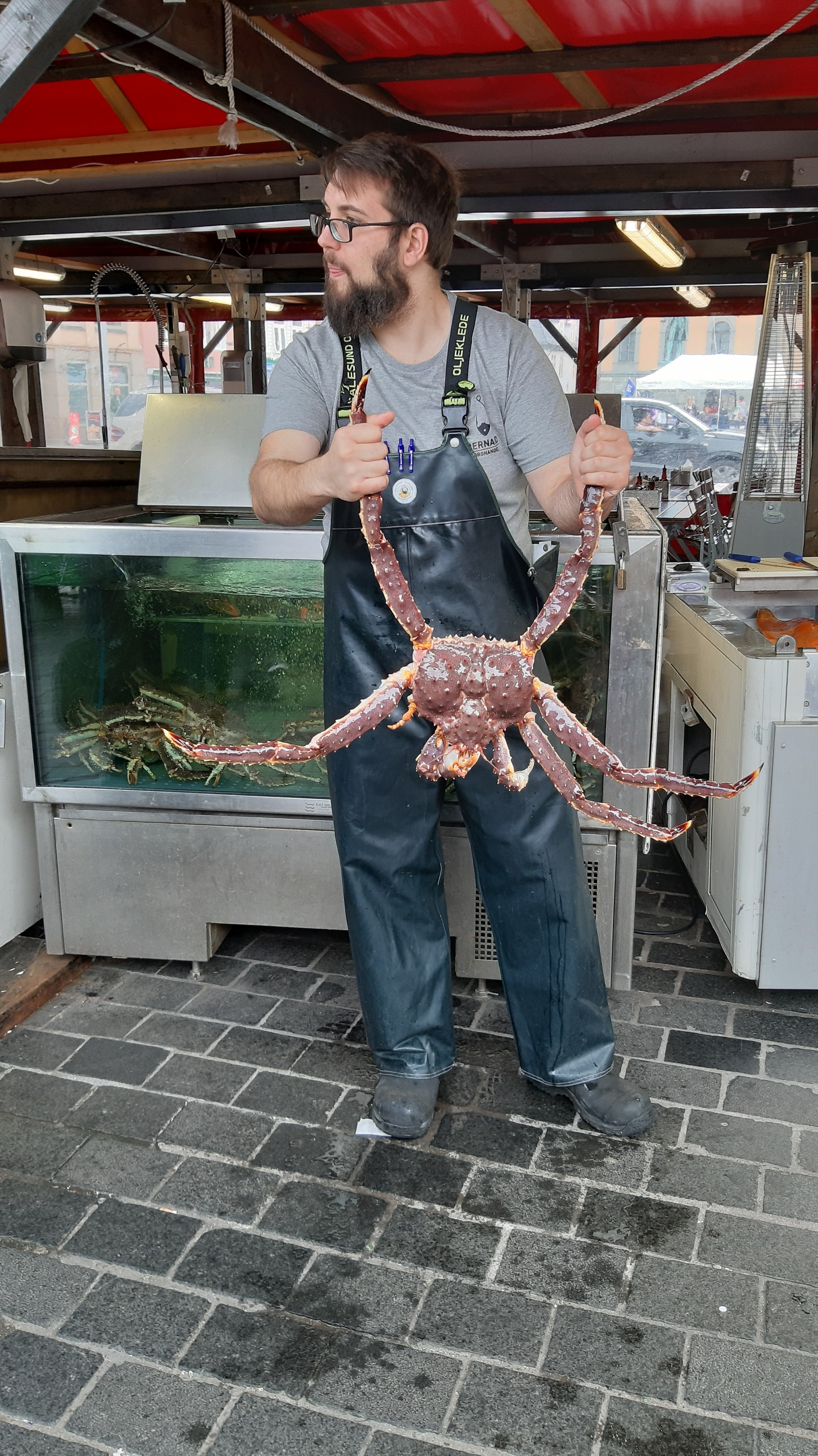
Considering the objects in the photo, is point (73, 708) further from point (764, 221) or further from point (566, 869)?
point (764, 221)

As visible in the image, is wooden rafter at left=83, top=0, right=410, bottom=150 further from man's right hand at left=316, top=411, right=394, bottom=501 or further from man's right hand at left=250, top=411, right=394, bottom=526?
man's right hand at left=316, top=411, right=394, bottom=501

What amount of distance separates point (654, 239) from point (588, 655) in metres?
4.23

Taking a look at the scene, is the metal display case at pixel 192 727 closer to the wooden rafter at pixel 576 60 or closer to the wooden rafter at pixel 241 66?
the wooden rafter at pixel 241 66

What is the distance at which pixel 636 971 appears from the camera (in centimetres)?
332

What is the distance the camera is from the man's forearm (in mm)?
1921

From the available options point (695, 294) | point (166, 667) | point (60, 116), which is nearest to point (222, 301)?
Result: point (695, 294)

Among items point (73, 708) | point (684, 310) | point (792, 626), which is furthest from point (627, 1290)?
point (684, 310)

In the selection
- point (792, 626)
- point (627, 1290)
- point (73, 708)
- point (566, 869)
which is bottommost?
point (627, 1290)

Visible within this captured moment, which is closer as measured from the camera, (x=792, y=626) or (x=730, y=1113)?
(x=730, y=1113)

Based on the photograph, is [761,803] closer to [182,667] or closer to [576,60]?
[182,667]

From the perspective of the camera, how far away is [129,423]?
17.8 metres

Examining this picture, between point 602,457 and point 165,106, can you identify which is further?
point 165,106

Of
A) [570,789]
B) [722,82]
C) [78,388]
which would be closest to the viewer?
[570,789]

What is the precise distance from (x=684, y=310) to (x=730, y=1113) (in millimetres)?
11151
